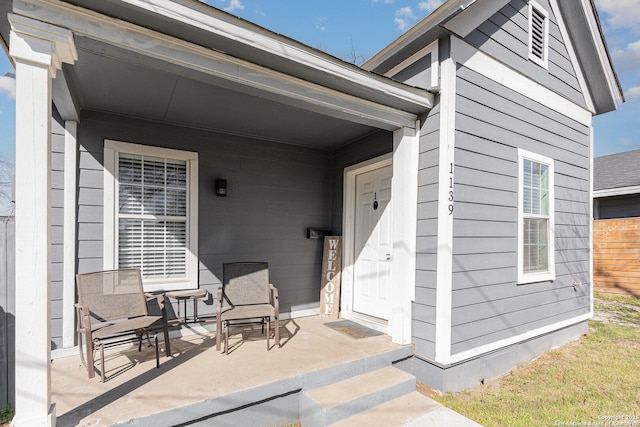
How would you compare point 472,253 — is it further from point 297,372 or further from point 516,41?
point 516,41

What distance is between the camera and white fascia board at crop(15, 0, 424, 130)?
187 centimetres

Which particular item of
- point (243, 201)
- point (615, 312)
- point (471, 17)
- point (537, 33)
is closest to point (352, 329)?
point (243, 201)

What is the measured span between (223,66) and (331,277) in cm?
318

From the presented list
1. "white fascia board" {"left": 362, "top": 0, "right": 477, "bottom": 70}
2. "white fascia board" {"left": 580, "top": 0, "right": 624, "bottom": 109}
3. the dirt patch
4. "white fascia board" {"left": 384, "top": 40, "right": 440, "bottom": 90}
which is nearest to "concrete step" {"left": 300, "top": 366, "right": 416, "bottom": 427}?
"white fascia board" {"left": 384, "top": 40, "right": 440, "bottom": 90}

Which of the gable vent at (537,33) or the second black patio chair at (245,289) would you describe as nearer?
the second black patio chair at (245,289)

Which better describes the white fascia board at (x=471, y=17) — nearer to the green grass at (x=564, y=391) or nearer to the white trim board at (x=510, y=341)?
the white trim board at (x=510, y=341)

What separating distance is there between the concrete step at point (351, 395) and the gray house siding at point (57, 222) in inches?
97.6

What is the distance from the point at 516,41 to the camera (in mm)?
3918

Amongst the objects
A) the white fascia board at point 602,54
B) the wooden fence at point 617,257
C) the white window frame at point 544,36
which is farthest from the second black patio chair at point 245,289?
the wooden fence at point 617,257

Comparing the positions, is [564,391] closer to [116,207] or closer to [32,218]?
[32,218]

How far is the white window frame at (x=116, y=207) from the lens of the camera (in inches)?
136

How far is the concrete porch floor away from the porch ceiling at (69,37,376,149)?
222cm

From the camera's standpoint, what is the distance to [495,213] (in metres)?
3.58

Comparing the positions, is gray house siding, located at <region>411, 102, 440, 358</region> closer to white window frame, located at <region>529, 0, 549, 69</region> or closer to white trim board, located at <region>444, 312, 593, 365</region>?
white trim board, located at <region>444, 312, 593, 365</region>
